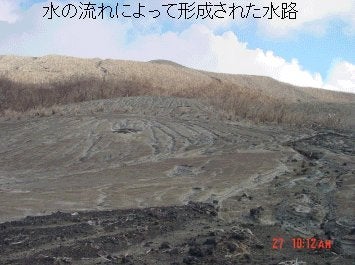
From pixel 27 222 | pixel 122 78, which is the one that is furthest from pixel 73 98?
pixel 27 222

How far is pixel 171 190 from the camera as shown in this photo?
855 cm

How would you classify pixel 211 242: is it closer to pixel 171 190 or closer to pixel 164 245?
pixel 164 245

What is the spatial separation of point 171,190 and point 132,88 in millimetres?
19036

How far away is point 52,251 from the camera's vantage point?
5215 millimetres

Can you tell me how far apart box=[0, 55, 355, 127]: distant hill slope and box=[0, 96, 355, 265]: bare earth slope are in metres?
3.93

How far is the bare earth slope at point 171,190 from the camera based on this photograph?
5293 millimetres

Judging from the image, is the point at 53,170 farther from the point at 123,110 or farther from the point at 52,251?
the point at 123,110

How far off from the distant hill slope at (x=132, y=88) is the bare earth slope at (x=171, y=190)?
393 cm

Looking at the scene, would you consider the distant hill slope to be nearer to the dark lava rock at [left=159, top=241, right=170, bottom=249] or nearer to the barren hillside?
the barren hillside

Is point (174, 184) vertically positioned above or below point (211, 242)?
below

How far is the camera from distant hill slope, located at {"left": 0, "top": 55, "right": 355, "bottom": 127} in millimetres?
21031
